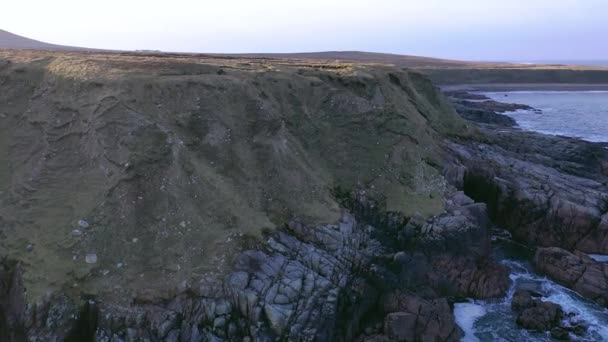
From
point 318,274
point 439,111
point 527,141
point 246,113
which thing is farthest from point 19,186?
point 527,141

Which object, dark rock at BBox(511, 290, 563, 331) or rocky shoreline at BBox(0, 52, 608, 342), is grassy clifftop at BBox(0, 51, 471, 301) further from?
dark rock at BBox(511, 290, 563, 331)

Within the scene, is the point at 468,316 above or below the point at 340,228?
below

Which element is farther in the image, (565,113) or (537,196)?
(565,113)

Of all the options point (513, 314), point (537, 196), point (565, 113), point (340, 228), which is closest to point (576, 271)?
point (513, 314)

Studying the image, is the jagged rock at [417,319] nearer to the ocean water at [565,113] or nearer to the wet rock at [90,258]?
the wet rock at [90,258]

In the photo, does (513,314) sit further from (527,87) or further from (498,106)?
(527,87)
